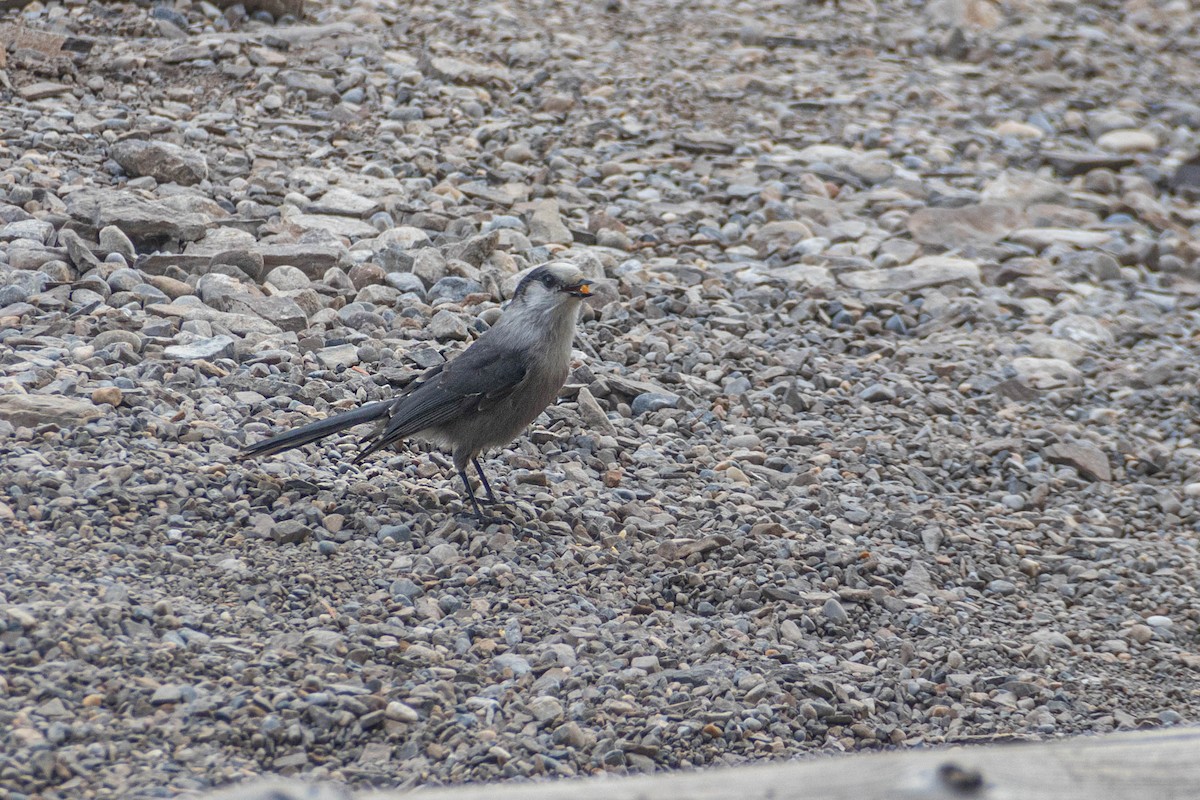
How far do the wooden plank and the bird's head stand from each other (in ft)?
9.72

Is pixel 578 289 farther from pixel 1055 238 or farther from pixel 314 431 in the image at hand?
pixel 1055 238

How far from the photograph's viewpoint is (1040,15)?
1191 cm

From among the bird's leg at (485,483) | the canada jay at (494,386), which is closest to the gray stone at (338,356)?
the canada jay at (494,386)

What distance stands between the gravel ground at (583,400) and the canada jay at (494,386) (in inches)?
9.4

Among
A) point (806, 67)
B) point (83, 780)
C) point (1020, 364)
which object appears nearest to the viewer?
point (83, 780)

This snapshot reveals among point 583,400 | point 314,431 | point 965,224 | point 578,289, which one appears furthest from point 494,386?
point 965,224

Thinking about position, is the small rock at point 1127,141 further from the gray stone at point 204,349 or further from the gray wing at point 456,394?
the gray stone at point 204,349

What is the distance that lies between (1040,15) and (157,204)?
874cm

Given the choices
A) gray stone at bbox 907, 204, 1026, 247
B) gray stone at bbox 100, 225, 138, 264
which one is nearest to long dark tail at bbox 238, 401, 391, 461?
gray stone at bbox 100, 225, 138, 264

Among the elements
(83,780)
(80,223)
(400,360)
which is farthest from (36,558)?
(80,223)

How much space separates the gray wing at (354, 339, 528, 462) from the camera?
479cm

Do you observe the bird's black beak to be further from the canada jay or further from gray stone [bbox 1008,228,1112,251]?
gray stone [bbox 1008,228,1112,251]

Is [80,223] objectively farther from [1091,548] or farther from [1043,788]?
[1043,788]

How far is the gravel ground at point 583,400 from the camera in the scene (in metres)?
3.74
